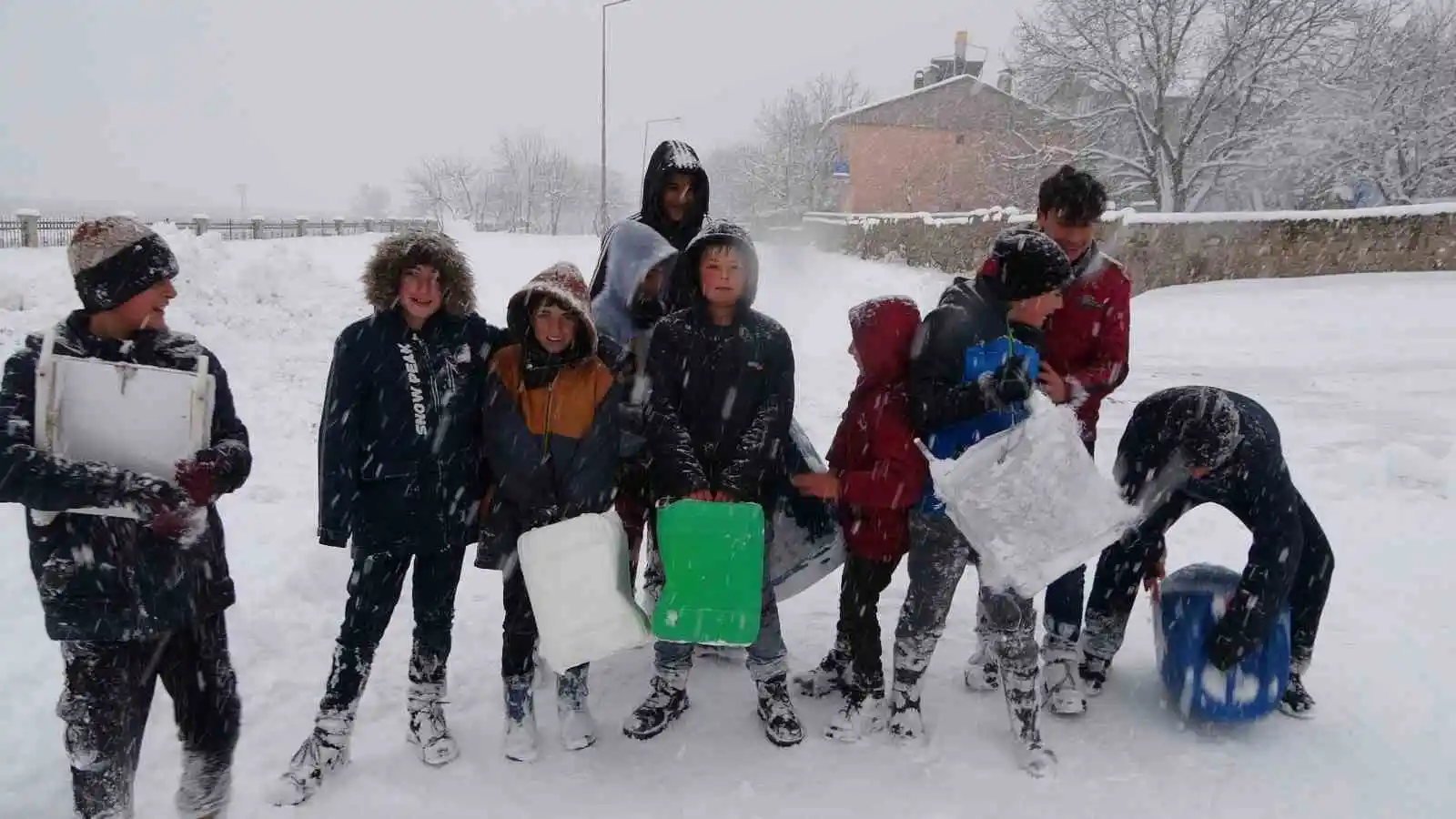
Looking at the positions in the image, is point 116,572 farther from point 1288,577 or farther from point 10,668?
point 1288,577

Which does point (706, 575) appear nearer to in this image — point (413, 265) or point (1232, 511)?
point (413, 265)

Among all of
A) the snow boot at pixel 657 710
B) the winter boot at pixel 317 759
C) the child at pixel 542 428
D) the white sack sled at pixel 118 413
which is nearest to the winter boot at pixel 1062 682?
the snow boot at pixel 657 710

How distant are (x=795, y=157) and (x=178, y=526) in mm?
55431

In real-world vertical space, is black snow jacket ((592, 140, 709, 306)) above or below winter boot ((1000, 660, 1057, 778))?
above

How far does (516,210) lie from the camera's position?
277 feet

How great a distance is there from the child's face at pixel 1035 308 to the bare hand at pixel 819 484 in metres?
0.99

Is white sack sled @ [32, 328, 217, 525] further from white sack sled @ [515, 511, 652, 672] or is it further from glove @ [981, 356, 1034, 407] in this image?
glove @ [981, 356, 1034, 407]

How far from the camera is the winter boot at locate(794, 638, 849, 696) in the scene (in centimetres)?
403

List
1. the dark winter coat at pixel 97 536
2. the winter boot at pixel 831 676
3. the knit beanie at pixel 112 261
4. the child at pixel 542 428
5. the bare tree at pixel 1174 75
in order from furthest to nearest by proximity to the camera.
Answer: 1. the bare tree at pixel 1174 75
2. the winter boot at pixel 831 676
3. the child at pixel 542 428
4. the knit beanie at pixel 112 261
5. the dark winter coat at pixel 97 536

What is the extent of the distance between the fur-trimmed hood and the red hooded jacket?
1584 millimetres

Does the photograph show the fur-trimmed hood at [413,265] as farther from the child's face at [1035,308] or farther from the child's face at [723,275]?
the child's face at [1035,308]

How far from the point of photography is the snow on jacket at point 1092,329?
3.80 m

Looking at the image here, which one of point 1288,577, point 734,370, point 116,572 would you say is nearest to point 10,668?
point 116,572

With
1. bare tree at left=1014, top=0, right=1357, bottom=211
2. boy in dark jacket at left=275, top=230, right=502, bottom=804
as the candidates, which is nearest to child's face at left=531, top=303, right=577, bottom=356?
boy in dark jacket at left=275, top=230, right=502, bottom=804
